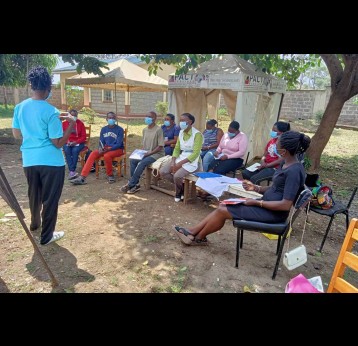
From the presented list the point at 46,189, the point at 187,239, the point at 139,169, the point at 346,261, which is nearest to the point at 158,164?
the point at 139,169

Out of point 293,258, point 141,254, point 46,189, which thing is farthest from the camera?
point 141,254

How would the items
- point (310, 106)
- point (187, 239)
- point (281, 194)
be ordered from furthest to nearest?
1. point (310, 106)
2. point (187, 239)
3. point (281, 194)

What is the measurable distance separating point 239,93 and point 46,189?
17.0 feet

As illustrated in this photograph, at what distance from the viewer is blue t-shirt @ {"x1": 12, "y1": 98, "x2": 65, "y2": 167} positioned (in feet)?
9.57

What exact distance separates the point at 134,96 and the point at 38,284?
17.0m

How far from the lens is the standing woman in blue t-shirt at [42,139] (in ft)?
9.55

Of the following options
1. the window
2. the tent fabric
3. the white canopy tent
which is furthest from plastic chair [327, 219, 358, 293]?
the window

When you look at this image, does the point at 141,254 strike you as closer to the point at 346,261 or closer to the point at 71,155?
the point at 346,261

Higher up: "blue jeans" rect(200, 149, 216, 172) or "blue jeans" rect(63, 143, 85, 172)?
"blue jeans" rect(200, 149, 216, 172)

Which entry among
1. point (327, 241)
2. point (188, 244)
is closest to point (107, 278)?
point (188, 244)

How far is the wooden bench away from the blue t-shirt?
2289 mm

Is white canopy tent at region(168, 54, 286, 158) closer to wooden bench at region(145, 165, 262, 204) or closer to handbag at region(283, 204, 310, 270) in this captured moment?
wooden bench at region(145, 165, 262, 204)

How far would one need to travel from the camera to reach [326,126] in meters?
7.21

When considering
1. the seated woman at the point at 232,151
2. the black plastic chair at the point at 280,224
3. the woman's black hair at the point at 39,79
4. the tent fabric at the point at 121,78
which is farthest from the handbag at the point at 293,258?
the tent fabric at the point at 121,78
